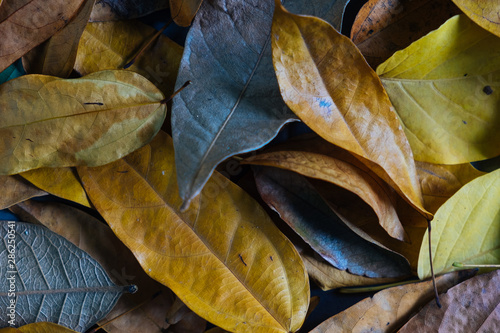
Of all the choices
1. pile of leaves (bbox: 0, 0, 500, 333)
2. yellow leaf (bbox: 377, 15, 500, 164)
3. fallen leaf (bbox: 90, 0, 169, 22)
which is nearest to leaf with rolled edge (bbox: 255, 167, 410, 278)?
pile of leaves (bbox: 0, 0, 500, 333)

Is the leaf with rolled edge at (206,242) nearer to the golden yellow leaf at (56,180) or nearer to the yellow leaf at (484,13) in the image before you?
the golden yellow leaf at (56,180)

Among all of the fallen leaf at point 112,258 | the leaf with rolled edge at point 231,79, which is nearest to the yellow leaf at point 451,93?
the leaf with rolled edge at point 231,79

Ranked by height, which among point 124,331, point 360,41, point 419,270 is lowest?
point 124,331

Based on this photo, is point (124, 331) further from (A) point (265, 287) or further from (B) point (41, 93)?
(B) point (41, 93)

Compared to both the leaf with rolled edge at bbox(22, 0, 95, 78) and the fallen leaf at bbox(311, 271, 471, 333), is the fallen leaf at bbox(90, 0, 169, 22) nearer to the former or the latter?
the leaf with rolled edge at bbox(22, 0, 95, 78)

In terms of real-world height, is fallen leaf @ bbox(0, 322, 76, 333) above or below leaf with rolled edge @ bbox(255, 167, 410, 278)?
below

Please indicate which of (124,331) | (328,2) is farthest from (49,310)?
(328,2)

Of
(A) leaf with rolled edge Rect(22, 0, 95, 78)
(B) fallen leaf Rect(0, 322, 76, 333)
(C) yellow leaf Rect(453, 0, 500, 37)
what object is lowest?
(B) fallen leaf Rect(0, 322, 76, 333)
